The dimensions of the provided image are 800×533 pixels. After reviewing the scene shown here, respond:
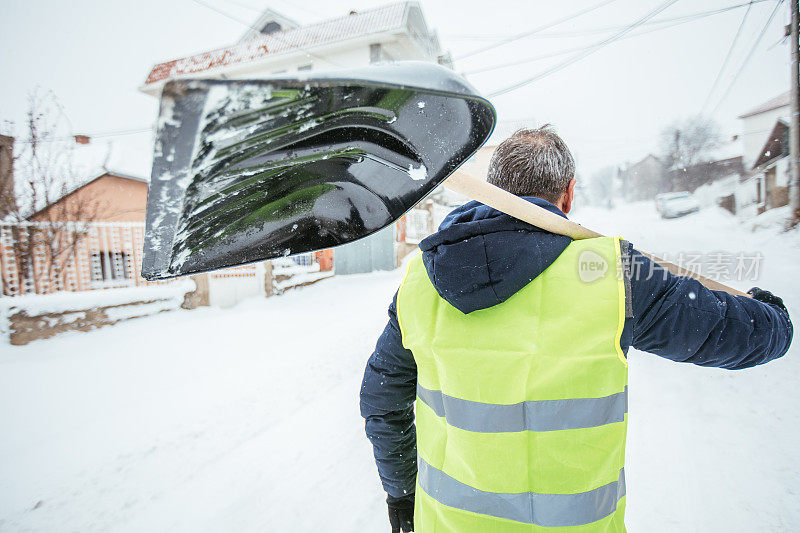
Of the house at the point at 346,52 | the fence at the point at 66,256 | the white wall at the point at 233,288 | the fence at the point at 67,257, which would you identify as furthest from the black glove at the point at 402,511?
the house at the point at 346,52

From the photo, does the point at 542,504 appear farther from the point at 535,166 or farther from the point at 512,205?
the point at 535,166

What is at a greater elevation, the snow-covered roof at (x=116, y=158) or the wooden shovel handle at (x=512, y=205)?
the snow-covered roof at (x=116, y=158)

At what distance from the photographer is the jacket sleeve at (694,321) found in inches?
38.4

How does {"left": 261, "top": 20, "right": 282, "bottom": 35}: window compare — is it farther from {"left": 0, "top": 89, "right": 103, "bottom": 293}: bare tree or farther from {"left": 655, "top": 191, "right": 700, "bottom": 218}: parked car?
{"left": 655, "top": 191, "right": 700, "bottom": 218}: parked car

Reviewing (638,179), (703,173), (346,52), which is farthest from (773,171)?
(638,179)

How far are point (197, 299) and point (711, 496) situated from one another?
7.78 m

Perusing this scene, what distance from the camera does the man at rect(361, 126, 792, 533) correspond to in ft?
2.98

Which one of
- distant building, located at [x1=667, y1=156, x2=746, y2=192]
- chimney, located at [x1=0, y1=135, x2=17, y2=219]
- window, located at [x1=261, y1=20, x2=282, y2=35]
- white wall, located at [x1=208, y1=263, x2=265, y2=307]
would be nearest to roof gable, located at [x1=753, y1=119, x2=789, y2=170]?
distant building, located at [x1=667, y1=156, x2=746, y2=192]

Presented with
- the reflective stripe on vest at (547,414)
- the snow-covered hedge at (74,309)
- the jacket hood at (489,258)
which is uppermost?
the jacket hood at (489,258)

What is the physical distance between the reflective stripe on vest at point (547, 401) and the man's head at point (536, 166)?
252 mm

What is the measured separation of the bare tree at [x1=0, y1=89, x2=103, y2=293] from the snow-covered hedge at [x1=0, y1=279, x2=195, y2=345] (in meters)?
1.00

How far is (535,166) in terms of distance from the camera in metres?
1.12

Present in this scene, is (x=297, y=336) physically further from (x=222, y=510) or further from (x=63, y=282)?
(x=63, y=282)

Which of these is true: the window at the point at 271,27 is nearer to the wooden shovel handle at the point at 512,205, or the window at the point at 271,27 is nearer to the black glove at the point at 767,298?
the wooden shovel handle at the point at 512,205
